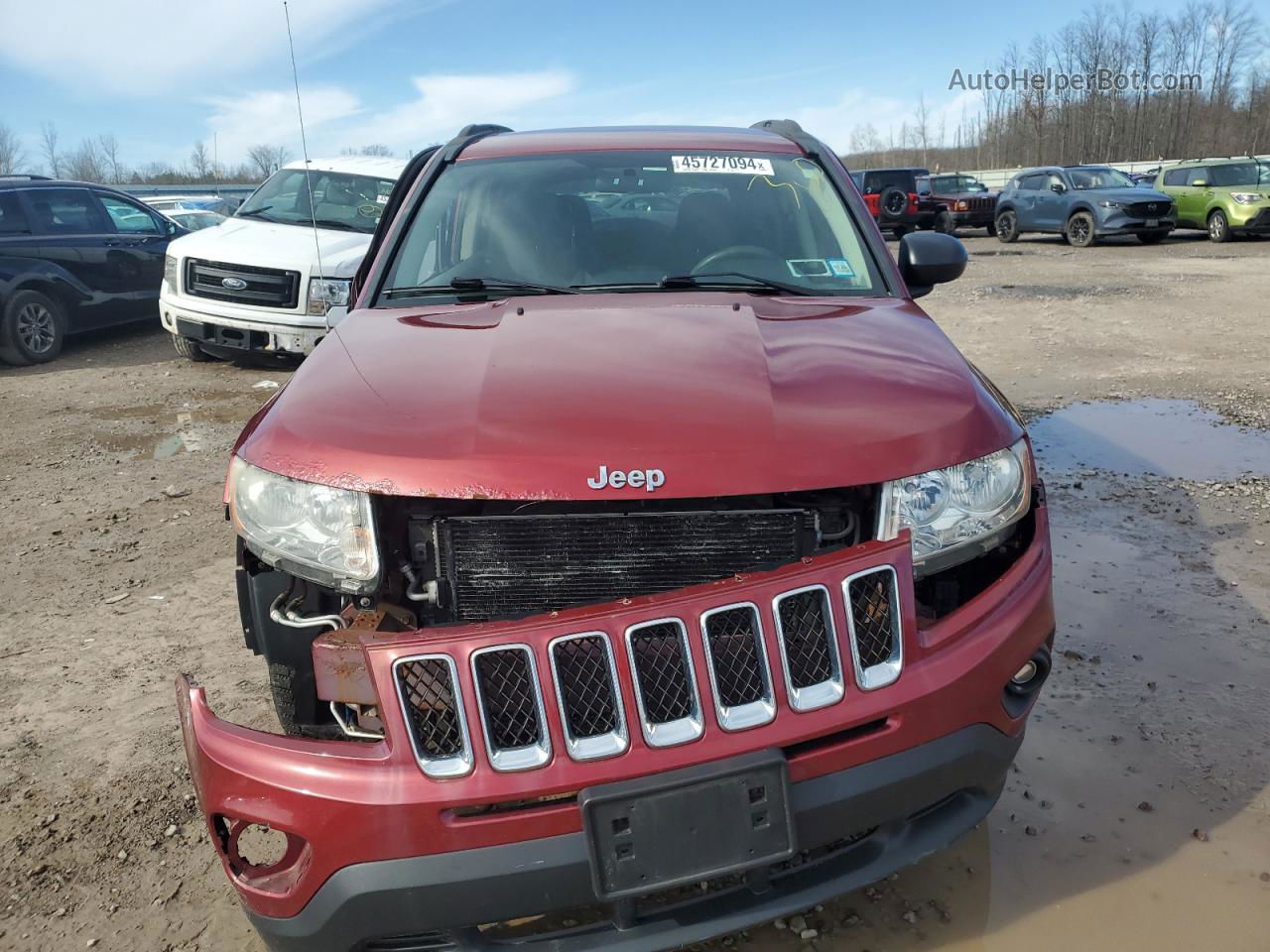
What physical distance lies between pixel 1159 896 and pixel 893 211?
22.9 m

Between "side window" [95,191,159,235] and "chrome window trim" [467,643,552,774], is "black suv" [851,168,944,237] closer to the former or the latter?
"side window" [95,191,159,235]

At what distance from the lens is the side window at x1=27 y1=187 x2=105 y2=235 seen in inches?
381

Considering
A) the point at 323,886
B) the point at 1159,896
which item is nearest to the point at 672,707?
the point at 323,886

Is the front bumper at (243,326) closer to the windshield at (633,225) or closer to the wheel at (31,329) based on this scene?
the wheel at (31,329)

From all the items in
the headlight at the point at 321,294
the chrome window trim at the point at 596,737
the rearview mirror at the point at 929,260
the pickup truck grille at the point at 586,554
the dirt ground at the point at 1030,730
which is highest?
the rearview mirror at the point at 929,260

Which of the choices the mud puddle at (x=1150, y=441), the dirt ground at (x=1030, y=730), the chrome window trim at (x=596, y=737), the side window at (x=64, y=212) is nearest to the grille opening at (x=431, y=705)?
the chrome window trim at (x=596, y=737)

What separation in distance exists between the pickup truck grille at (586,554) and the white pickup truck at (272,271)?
6.46 m

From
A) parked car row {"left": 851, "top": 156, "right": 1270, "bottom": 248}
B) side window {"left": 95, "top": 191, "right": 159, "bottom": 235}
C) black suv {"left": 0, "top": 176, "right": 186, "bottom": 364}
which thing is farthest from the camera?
parked car row {"left": 851, "top": 156, "right": 1270, "bottom": 248}

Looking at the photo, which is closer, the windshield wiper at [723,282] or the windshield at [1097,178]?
the windshield wiper at [723,282]

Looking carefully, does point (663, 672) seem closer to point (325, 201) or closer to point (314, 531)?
point (314, 531)

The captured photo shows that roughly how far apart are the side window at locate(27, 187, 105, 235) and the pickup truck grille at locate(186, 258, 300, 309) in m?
2.17

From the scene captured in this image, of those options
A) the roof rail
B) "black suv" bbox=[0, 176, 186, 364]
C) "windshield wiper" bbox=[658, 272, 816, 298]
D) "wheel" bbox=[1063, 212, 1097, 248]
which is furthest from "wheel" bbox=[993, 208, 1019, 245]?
"windshield wiper" bbox=[658, 272, 816, 298]

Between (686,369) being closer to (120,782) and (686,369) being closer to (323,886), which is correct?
(323,886)

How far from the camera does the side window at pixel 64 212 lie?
9.67 meters
